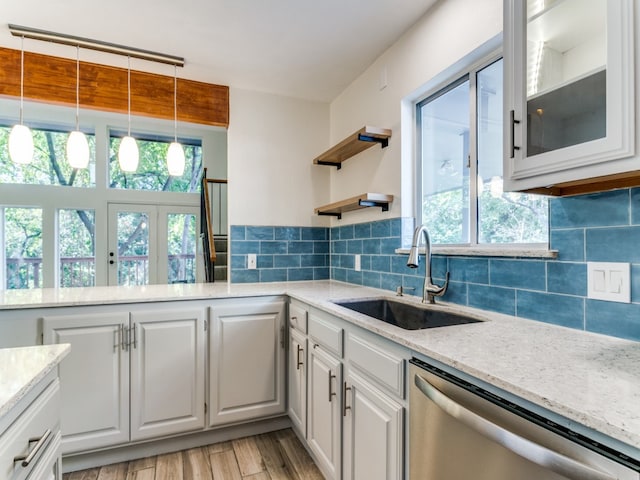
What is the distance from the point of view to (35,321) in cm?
183

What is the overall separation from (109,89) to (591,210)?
2.90m

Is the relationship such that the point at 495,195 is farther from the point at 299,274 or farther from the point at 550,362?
the point at 299,274

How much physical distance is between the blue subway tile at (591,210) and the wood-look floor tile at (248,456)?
192 cm

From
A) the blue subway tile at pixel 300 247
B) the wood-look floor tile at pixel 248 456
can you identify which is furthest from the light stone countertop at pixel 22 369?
the blue subway tile at pixel 300 247

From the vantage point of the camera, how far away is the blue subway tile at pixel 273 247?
9.23 feet

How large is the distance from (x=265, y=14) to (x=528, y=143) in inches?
62.8

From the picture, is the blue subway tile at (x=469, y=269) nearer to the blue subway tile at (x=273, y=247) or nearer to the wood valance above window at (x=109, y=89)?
the blue subway tile at (x=273, y=247)

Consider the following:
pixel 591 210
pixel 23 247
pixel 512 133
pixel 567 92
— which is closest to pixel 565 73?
pixel 567 92

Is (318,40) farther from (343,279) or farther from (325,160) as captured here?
(343,279)

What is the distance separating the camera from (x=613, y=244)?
3.55 feet

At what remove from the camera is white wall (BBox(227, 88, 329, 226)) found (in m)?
2.78

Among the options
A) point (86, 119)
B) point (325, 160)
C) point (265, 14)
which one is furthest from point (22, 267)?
point (265, 14)

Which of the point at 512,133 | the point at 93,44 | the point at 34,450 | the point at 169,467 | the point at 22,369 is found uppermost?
the point at 93,44

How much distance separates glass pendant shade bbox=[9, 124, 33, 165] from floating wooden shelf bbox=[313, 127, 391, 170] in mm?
1854
